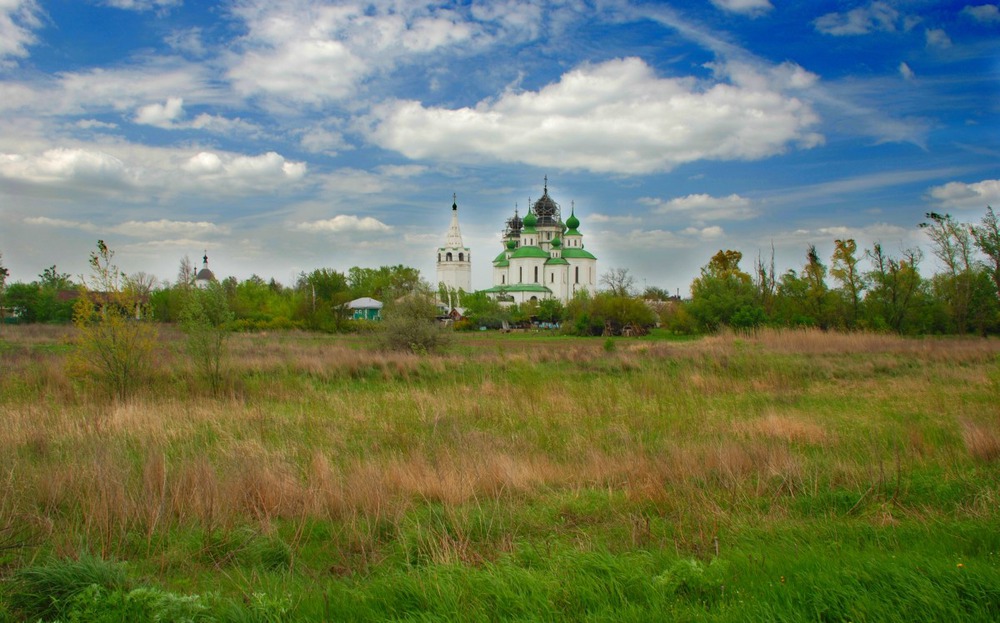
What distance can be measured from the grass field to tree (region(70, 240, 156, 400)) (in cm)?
120

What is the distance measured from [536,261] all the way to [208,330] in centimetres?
8784

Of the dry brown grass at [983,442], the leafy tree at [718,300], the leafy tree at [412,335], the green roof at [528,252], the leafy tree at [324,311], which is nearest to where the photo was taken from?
the dry brown grass at [983,442]

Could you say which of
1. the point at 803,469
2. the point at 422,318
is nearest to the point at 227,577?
the point at 803,469

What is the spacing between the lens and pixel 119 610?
4.28m

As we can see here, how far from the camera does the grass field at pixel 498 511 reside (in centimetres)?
435

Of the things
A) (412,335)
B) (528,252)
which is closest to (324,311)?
(412,335)

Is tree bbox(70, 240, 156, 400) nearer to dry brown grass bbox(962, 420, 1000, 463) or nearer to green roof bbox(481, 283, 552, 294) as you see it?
dry brown grass bbox(962, 420, 1000, 463)

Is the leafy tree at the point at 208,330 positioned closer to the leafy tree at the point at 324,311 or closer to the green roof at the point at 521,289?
the leafy tree at the point at 324,311

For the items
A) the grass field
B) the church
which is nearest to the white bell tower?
the church

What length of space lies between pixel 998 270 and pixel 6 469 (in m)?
48.3

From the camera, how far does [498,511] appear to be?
631 cm

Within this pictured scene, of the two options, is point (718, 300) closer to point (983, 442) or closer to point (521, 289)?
point (983, 442)

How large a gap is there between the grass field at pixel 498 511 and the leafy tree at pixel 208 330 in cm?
269

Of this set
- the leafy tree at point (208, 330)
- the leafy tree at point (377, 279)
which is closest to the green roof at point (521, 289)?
Result: the leafy tree at point (377, 279)
